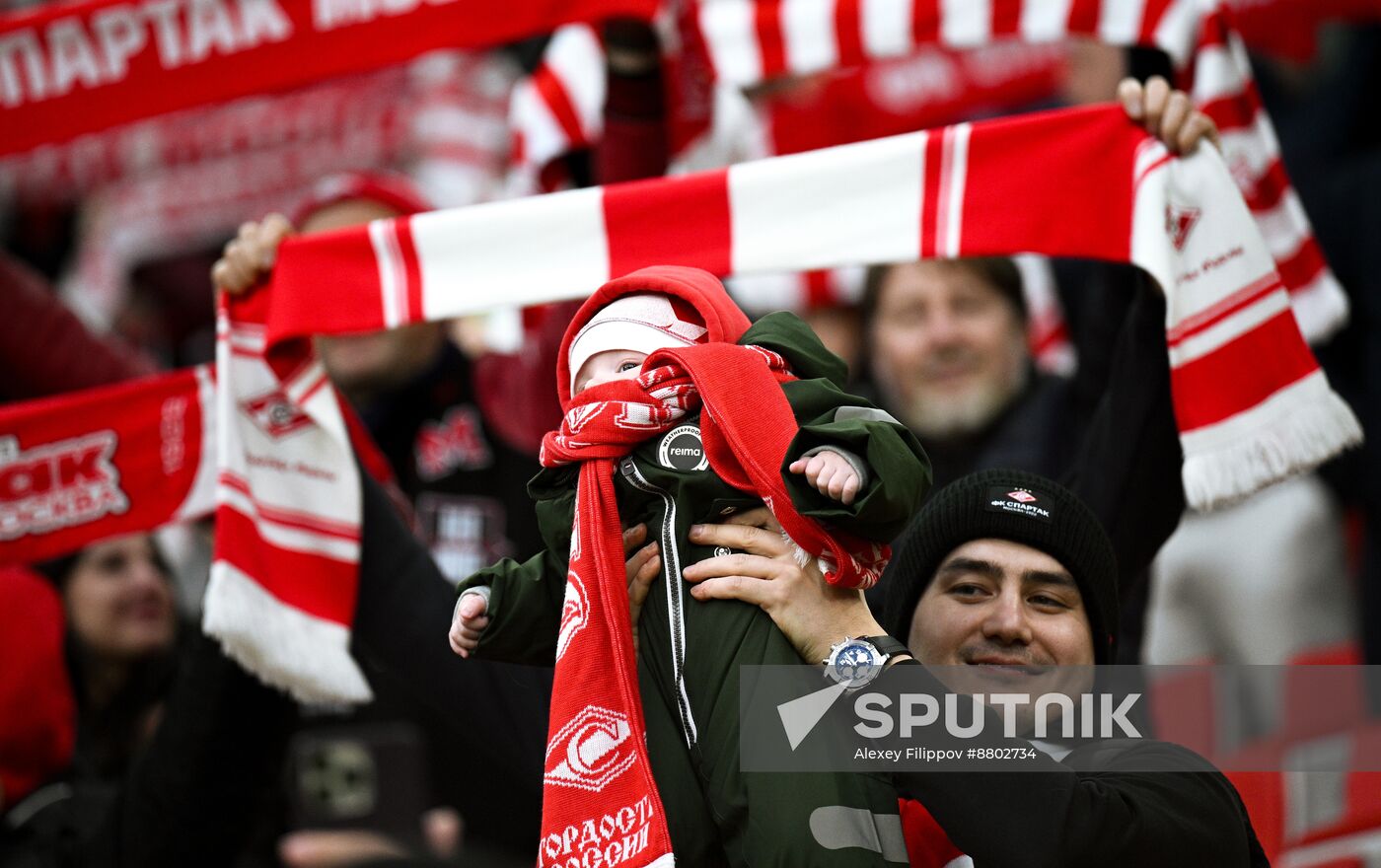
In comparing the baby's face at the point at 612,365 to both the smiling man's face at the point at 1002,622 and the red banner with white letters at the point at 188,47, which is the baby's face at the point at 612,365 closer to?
the smiling man's face at the point at 1002,622

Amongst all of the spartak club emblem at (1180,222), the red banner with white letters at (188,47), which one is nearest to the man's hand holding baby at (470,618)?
the spartak club emblem at (1180,222)

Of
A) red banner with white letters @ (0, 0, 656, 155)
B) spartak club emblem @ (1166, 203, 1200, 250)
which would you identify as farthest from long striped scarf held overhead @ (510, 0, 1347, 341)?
red banner with white letters @ (0, 0, 656, 155)

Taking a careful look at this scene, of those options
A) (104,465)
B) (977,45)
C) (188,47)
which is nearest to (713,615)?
(104,465)

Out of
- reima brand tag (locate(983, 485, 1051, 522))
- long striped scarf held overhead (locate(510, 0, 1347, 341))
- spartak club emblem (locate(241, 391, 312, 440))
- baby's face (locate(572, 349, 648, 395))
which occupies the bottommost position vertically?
reima brand tag (locate(983, 485, 1051, 522))

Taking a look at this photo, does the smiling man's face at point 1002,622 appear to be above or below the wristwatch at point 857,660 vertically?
below

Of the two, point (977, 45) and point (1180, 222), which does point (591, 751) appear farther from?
point (977, 45)

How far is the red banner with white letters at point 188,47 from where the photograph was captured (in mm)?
3404

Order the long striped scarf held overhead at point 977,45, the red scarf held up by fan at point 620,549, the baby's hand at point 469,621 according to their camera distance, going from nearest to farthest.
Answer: the red scarf held up by fan at point 620,549 → the baby's hand at point 469,621 → the long striped scarf held overhead at point 977,45

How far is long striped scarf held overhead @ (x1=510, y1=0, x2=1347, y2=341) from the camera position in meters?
2.75

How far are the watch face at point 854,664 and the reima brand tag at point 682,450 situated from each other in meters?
0.29

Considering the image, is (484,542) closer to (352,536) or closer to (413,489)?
(413,489)

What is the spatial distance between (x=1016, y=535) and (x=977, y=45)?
5.12 ft

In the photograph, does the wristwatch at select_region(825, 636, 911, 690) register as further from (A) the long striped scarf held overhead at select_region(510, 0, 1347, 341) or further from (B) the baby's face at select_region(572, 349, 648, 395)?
(A) the long striped scarf held overhead at select_region(510, 0, 1347, 341)

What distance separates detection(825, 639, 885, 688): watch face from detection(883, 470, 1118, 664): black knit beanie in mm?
412
